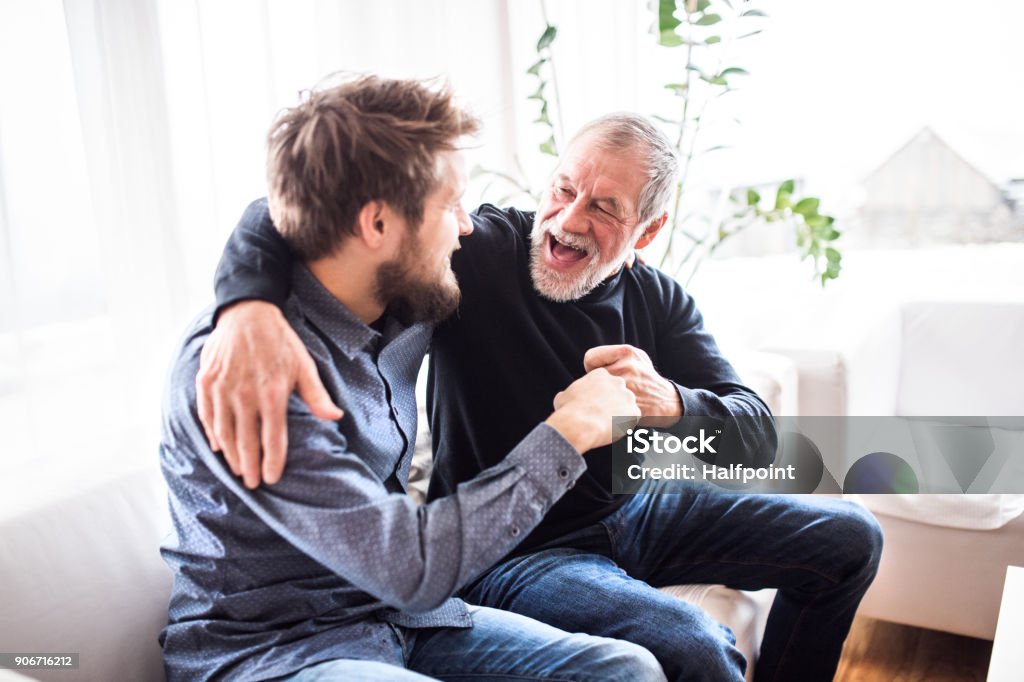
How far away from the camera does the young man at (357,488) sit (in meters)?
0.95

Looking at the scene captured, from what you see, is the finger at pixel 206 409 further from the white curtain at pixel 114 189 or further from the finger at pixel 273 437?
the white curtain at pixel 114 189

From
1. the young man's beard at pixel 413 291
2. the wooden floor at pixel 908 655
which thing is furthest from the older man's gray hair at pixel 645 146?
the wooden floor at pixel 908 655

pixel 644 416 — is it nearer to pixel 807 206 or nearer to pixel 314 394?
pixel 314 394

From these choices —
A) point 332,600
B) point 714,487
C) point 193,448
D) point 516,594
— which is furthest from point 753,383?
point 193,448

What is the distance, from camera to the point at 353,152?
1.03 metres

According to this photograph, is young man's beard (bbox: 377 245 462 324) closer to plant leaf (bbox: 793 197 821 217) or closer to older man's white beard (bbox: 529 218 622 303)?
older man's white beard (bbox: 529 218 622 303)

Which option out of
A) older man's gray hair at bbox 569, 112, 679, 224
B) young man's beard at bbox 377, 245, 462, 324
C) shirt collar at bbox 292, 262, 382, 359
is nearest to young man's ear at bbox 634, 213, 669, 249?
older man's gray hair at bbox 569, 112, 679, 224

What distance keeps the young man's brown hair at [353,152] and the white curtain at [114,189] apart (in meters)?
0.08

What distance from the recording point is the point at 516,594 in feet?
4.46

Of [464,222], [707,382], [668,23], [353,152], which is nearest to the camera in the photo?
[353,152]

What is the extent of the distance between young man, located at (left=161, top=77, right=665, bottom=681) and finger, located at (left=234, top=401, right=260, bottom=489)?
2 centimetres

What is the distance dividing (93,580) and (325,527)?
464mm

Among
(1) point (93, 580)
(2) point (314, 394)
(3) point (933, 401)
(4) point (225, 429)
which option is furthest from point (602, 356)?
(3) point (933, 401)

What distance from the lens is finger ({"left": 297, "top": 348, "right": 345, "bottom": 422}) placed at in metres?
0.98
